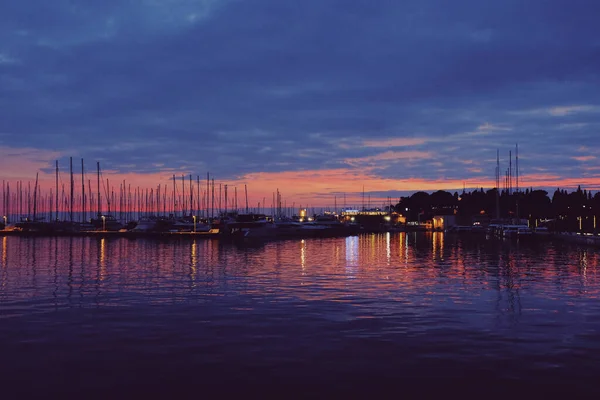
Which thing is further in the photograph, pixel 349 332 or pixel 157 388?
pixel 349 332

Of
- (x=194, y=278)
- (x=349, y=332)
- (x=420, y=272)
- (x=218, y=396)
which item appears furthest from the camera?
(x=420, y=272)

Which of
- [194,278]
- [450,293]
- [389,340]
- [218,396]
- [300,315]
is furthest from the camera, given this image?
[194,278]

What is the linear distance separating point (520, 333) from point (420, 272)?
759 inches

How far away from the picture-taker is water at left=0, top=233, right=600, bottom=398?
12219mm

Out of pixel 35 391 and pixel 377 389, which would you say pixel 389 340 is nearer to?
pixel 377 389

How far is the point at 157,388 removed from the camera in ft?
39.0

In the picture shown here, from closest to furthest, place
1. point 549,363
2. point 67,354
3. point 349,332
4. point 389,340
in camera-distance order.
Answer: point 549,363 < point 67,354 < point 389,340 < point 349,332

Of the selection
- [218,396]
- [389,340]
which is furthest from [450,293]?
[218,396]

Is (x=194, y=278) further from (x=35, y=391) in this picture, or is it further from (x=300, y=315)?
(x=35, y=391)

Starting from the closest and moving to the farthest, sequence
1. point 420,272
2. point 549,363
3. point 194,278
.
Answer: point 549,363
point 194,278
point 420,272

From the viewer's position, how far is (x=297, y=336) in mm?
16641

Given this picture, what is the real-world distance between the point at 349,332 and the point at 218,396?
647 centimetres

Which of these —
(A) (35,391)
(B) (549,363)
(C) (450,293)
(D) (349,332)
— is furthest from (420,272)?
(A) (35,391)

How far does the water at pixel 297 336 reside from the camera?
12.2 metres
